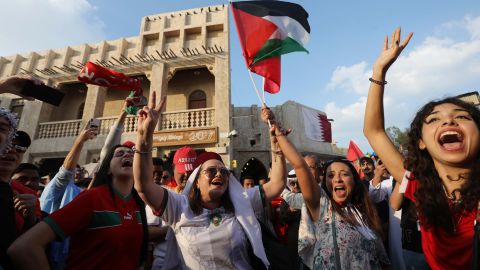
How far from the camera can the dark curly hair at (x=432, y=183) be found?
4.36ft

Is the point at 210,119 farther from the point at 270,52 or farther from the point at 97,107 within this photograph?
the point at 270,52

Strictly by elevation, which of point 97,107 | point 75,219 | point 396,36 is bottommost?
point 75,219

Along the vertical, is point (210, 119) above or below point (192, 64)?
below

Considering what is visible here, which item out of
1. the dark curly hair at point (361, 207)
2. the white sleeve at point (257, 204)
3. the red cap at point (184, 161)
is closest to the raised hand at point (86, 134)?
the red cap at point (184, 161)

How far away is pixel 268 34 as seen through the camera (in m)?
3.46

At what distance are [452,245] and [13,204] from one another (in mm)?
2405

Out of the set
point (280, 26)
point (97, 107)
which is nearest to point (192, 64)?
point (97, 107)

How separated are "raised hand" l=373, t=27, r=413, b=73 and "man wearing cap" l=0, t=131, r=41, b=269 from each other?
233 centimetres

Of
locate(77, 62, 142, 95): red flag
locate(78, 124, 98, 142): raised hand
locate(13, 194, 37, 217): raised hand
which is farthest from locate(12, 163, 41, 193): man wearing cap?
locate(77, 62, 142, 95): red flag

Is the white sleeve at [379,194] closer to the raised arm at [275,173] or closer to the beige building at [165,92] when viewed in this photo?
→ the raised arm at [275,173]

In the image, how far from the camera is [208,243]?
72.9 inches

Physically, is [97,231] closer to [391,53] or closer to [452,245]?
[452,245]

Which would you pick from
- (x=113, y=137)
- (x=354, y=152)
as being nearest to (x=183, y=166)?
(x=113, y=137)

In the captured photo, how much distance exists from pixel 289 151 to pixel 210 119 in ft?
31.8
